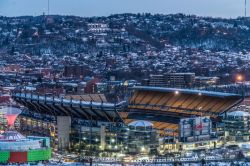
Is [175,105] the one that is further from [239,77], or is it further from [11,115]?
[239,77]

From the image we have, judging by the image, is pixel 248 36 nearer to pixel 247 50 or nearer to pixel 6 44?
pixel 247 50

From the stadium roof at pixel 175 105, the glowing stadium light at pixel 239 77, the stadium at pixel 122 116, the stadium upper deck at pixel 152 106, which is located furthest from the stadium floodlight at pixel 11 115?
the glowing stadium light at pixel 239 77

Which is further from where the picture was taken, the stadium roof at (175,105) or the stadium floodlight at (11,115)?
the stadium roof at (175,105)

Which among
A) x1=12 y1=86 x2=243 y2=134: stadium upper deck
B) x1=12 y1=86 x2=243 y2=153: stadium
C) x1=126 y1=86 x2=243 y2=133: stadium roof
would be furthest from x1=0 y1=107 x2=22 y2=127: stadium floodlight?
x1=126 y1=86 x2=243 y2=133: stadium roof

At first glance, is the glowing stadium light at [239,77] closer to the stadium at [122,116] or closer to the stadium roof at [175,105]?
the stadium at [122,116]

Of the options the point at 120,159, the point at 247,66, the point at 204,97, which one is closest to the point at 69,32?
the point at 247,66

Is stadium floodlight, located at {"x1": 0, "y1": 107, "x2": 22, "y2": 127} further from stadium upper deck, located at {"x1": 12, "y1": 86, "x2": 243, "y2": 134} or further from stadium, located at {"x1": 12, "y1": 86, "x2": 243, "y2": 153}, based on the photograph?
stadium upper deck, located at {"x1": 12, "y1": 86, "x2": 243, "y2": 134}

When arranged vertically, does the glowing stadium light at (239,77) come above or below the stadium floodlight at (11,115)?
above

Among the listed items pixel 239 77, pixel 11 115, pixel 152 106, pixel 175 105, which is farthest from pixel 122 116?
pixel 239 77
